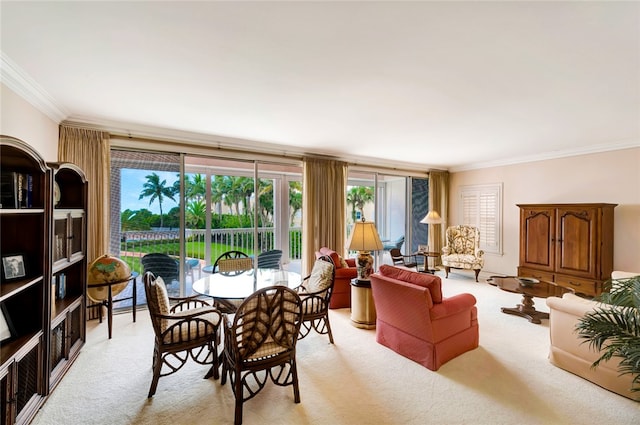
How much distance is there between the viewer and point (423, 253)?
5.95 m

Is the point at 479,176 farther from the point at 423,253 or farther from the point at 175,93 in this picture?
the point at 175,93

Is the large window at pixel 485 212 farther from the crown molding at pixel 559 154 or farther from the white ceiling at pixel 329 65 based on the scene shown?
the white ceiling at pixel 329 65

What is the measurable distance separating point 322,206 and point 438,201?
3.35 m

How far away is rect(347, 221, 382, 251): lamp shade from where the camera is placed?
10.8ft

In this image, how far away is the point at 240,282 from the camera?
9.53ft

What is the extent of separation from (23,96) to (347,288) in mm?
4038

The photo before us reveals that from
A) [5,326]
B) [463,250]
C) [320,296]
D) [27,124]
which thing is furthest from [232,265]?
[463,250]

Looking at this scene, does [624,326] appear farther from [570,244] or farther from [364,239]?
[570,244]

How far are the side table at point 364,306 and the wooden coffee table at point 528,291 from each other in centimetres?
173

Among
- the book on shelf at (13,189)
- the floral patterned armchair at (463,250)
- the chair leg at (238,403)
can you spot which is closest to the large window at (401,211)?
the floral patterned armchair at (463,250)

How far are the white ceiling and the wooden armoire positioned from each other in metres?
1.36

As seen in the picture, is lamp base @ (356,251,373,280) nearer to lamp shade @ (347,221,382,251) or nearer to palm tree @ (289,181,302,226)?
lamp shade @ (347,221,382,251)

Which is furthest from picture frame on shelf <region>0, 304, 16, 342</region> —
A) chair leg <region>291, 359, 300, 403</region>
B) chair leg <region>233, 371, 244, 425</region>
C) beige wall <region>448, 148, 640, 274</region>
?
beige wall <region>448, 148, 640, 274</region>

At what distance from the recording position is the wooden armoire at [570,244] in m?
4.34
